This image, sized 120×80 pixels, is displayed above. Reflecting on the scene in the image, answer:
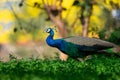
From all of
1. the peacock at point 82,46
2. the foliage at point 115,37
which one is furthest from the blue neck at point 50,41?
the foliage at point 115,37

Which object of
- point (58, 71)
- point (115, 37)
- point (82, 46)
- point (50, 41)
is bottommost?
point (58, 71)

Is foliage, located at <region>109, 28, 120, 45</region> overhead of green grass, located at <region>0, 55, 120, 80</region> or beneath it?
overhead

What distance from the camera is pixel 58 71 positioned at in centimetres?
730

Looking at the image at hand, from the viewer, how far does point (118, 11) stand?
22.9 meters

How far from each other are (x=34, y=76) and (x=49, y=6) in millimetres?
13472

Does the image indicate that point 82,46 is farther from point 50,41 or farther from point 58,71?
point 58,71

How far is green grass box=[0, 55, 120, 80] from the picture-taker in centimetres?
569

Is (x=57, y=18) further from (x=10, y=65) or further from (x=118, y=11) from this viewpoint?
(x=10, y=65)

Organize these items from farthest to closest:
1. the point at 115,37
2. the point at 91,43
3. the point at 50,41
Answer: the point at 115,37, the point at 50,41, the point at 91,43

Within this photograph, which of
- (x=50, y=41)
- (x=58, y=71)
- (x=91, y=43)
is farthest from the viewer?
(x=50, y=41)

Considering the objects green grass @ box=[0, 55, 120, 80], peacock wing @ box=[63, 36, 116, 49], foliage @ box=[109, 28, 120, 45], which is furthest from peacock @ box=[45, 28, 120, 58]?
foliage @ box=[109, 28, 120, 45]

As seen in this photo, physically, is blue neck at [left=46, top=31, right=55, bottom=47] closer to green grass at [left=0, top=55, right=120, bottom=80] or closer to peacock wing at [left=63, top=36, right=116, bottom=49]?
peacock wing at [left=63, top=36, right=116, bottom=49]

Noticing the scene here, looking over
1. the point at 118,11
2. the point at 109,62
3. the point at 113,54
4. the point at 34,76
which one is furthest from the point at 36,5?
the point at 34,76

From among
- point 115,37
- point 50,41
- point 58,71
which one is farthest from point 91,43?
point 58,71
